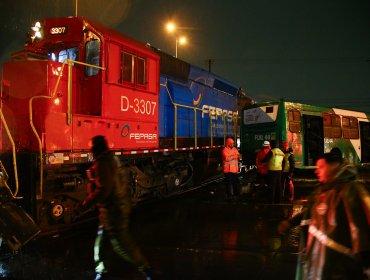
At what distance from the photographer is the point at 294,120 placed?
16.3m

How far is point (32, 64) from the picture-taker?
7168mm

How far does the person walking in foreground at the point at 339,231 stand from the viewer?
Answer: 2529 mm

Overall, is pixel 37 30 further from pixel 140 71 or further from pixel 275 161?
pixel 275 161

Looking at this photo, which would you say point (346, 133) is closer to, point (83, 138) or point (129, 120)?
point (129, 120)

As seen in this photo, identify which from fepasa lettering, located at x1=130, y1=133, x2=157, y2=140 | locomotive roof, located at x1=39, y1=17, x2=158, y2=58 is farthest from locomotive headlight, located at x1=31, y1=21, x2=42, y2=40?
fepasa lettering, located at x1=130, y1=133, x2=157, y2=140

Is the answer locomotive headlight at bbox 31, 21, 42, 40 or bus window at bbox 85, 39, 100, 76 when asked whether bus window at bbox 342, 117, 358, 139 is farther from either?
locomotive headlight at bbox 31, 21, 42, 40

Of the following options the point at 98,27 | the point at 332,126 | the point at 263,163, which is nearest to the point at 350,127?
the point at 332,126

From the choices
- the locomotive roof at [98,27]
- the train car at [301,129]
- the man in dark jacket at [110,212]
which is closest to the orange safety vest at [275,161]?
the locomotive roof at [98,27]

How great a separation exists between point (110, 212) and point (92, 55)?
4.50 m

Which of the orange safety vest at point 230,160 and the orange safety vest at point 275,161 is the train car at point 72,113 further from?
the orange safety vest at point 275,161

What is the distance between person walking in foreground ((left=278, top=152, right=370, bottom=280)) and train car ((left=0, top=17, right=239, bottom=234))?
16.9 ft

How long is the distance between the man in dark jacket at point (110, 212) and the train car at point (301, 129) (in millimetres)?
11652

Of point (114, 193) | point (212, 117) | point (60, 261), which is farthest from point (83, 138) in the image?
point (212, 117)

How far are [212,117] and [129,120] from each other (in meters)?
6.72
